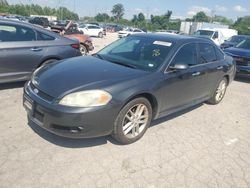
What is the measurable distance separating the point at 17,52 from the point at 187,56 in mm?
3447

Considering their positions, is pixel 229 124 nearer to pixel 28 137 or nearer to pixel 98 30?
pixel 28 137

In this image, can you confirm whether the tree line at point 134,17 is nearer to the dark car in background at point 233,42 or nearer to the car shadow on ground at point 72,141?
the dark car in background at point 233,42

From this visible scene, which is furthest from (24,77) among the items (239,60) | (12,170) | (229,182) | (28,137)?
(239,60)

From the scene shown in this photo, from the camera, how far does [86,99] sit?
3.36 m

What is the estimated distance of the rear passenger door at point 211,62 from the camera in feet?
17.3

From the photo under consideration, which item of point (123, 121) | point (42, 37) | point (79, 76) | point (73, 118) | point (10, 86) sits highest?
point (42, 37)

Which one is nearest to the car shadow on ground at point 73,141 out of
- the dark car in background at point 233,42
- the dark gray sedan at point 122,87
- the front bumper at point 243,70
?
the dark gray sedan at point 122,87

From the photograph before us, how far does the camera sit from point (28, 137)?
152 inches

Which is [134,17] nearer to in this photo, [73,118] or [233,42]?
[233,42]

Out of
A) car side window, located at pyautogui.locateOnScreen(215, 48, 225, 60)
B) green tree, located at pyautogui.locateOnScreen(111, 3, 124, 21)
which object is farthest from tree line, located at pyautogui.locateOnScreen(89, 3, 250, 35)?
car side window, located at pyautogui.locateOnScreen(215, 48, 225, 60)

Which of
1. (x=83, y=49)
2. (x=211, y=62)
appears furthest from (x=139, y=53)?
(x=83, y=49)

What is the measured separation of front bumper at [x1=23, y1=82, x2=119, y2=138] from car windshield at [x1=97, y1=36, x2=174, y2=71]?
1115 mm

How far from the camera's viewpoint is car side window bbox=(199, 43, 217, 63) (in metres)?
5.22

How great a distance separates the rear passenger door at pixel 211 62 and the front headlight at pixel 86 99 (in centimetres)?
249
